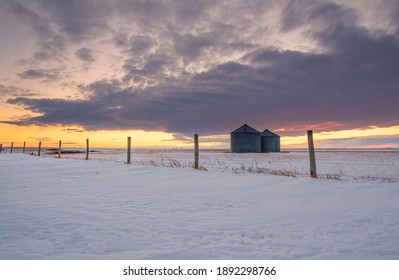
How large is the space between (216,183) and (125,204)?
362 centimetres

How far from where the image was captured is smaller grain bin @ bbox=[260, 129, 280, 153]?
5206 centimetres

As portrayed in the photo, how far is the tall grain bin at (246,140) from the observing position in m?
48.2

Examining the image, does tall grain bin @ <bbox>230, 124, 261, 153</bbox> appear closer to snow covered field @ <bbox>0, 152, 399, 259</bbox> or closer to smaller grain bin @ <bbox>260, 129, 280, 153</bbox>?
smaller grain bin @ <bbox>260, 129, 280, 153</bbox>

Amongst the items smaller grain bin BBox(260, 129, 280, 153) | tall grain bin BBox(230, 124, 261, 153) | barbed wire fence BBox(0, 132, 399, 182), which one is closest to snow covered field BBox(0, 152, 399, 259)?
barbed wire fence BBox(0, 132, 399, 182)

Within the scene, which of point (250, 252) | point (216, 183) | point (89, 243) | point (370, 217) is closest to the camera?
point (250, 252)

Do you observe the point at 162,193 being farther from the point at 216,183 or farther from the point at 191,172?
the point at 191,172

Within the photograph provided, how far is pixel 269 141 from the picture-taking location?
52.6 meters

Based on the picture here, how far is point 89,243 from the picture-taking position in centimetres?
337

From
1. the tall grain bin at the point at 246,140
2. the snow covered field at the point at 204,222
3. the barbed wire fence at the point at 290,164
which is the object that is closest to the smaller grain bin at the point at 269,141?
the tall grain bin at the point at 246,140

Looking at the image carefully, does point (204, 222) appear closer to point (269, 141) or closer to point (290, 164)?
point (290, 164)

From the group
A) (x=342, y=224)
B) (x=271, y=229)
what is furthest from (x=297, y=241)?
(x=342, y=224)

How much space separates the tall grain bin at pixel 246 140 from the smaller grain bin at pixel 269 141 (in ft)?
10.7

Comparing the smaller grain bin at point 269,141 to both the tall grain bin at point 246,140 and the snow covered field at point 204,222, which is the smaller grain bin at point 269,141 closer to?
the tall grain bin at point 246,140
